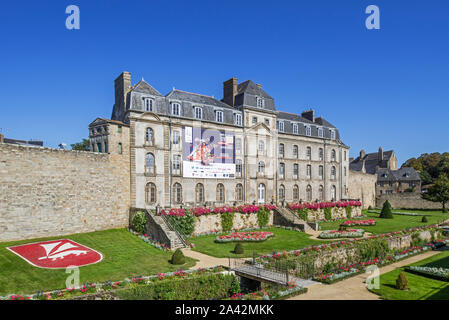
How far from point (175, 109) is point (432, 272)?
24.1 meters

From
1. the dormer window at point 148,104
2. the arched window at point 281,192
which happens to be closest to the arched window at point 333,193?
the arched window at point 281,192

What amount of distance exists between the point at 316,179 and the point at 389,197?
74.6 feet

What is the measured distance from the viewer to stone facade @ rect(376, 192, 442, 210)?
53938 millimetres

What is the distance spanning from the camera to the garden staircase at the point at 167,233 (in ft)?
76.6

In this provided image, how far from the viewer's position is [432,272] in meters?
19.1

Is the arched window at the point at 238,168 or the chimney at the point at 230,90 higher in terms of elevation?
the chimney at the point at 230,90

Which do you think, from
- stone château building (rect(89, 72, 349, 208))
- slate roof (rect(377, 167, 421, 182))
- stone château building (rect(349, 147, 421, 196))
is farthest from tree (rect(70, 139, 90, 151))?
slate roof (rect(377, 167, 421, 182))

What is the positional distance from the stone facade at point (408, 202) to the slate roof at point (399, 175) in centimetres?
1205

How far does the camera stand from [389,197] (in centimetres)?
5847

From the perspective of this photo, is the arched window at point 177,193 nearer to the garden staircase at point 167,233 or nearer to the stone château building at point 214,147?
the stone château building at point 214,147

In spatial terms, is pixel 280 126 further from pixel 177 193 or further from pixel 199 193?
pixel 177 193

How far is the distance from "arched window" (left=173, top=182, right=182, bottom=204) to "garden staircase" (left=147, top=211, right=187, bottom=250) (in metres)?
4.86
